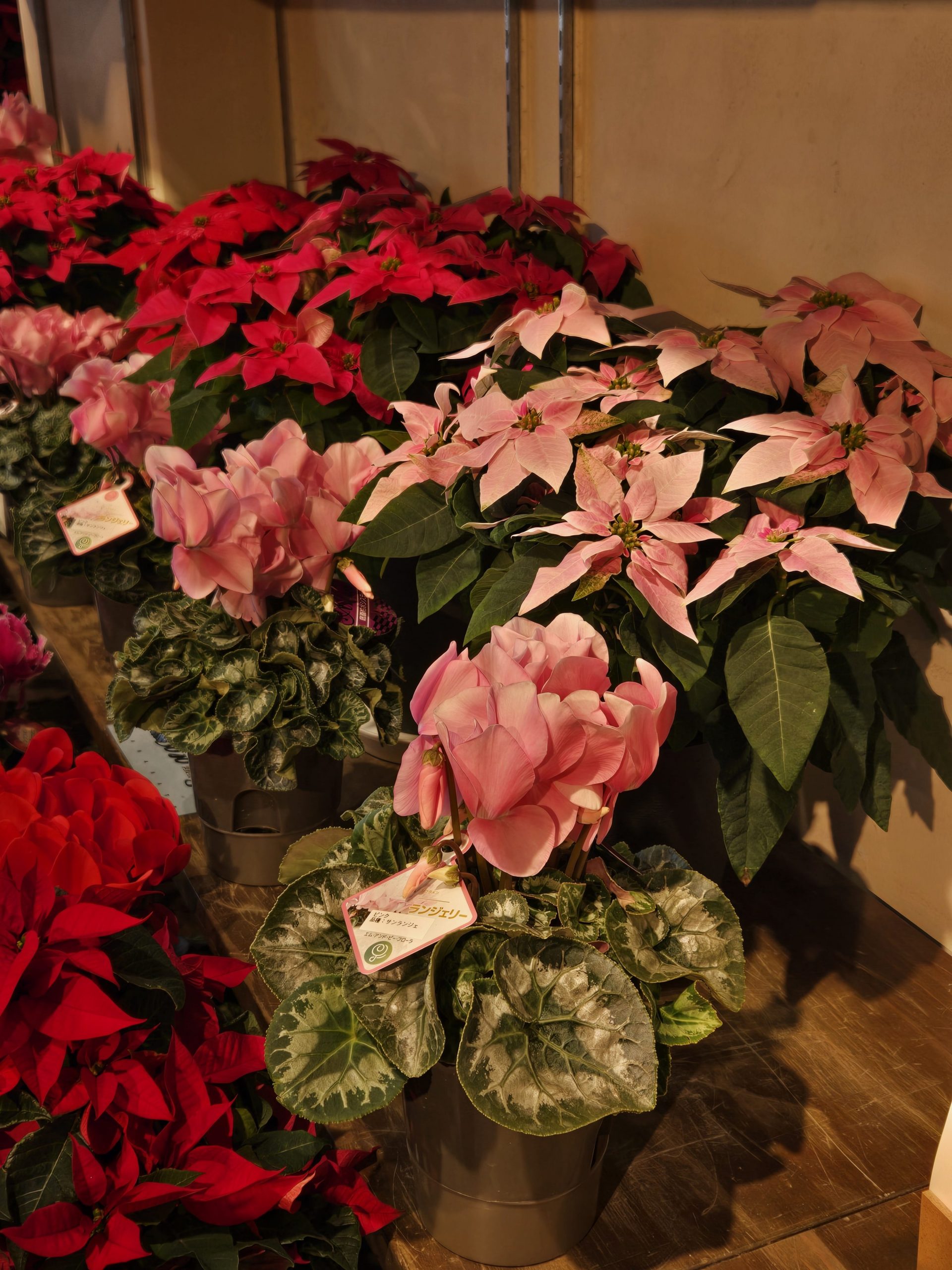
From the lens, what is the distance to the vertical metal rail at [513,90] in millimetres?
1562

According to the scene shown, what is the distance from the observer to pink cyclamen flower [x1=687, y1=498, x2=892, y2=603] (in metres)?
0.78

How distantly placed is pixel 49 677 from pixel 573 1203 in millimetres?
1485

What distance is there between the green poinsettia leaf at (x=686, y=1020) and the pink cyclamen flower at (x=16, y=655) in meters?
0.97

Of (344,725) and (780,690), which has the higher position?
(780,690)

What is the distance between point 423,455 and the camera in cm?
99

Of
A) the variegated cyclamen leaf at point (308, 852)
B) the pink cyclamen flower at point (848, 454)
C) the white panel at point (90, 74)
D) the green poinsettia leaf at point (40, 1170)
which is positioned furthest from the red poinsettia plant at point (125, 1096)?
the white panel at point (90, 74)

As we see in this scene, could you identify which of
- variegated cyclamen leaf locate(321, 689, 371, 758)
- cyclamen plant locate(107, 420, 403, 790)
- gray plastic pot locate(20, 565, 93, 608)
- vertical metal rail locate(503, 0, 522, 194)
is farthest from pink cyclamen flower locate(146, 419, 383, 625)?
gray plastic pot locate(20, 565, 93, 608)

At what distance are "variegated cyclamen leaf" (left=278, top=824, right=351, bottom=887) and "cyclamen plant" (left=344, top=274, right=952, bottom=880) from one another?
202mm

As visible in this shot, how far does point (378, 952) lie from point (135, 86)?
2.32 metres

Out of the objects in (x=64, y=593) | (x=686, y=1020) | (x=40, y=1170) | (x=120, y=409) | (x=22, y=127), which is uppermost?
(x=22, y=127)

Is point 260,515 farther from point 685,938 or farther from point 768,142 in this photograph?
point 768,142

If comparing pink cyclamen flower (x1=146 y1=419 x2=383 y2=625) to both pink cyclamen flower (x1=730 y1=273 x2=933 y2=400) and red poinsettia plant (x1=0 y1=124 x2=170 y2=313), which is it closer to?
pink cyclamen flower (x1=730 y1=273 x2=933 y2=400)

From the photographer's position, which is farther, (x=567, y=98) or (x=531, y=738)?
(x=567, y=98)

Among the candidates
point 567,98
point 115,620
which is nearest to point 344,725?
point 115,620
